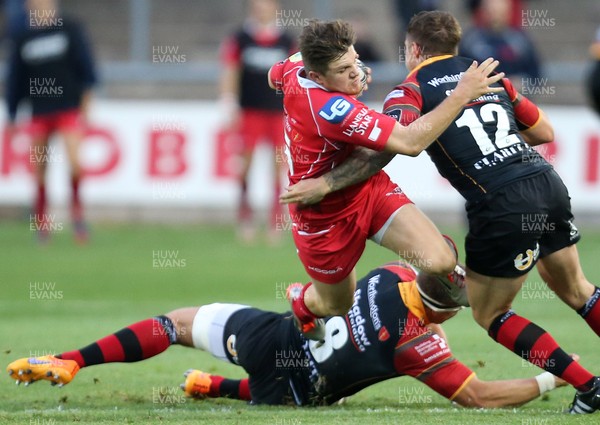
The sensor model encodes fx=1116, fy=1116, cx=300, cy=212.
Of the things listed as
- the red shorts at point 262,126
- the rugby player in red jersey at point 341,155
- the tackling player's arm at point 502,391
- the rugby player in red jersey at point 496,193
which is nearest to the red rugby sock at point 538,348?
the rugby player in red jersey at point 496,193

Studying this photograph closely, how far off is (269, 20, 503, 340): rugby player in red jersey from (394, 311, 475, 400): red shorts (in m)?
0.38

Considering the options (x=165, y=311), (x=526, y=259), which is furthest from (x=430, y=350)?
(x=165, y=311)

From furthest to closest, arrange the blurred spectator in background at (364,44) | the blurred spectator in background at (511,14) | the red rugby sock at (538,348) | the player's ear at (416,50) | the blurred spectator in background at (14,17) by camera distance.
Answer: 1. the blurred spectator in background at (364,44)
2. the blurred spectator in background at (511,14)
3. the blurred spectator in background at (14,17)
4. the player's ear at (416,50)
5. the red rugby sock at (538,348)

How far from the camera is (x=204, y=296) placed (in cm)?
973

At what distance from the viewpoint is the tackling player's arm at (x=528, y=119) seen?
5984 millimetres

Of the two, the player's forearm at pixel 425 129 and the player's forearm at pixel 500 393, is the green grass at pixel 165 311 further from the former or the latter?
the player's forearm at pixel 425 129

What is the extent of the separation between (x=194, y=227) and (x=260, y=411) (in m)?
9.43

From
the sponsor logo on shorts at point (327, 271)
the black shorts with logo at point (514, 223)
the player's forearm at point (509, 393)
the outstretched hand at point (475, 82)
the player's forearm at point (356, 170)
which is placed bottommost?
the player's forearm at point (509, 393)

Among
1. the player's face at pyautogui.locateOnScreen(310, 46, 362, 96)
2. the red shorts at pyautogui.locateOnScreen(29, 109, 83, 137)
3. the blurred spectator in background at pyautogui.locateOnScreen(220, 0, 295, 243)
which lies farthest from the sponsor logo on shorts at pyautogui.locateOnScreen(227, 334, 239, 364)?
the red shorts at pyautogui.locateOnScreen(29, 109, 83, 137)

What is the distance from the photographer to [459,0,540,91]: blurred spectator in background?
1325cm

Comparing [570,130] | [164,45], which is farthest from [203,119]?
[570,130]

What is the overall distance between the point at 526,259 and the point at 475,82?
0.93 metres

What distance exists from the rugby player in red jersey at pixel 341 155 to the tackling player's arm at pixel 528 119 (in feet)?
1.02

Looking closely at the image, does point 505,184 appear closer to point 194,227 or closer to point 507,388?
point 507,388
